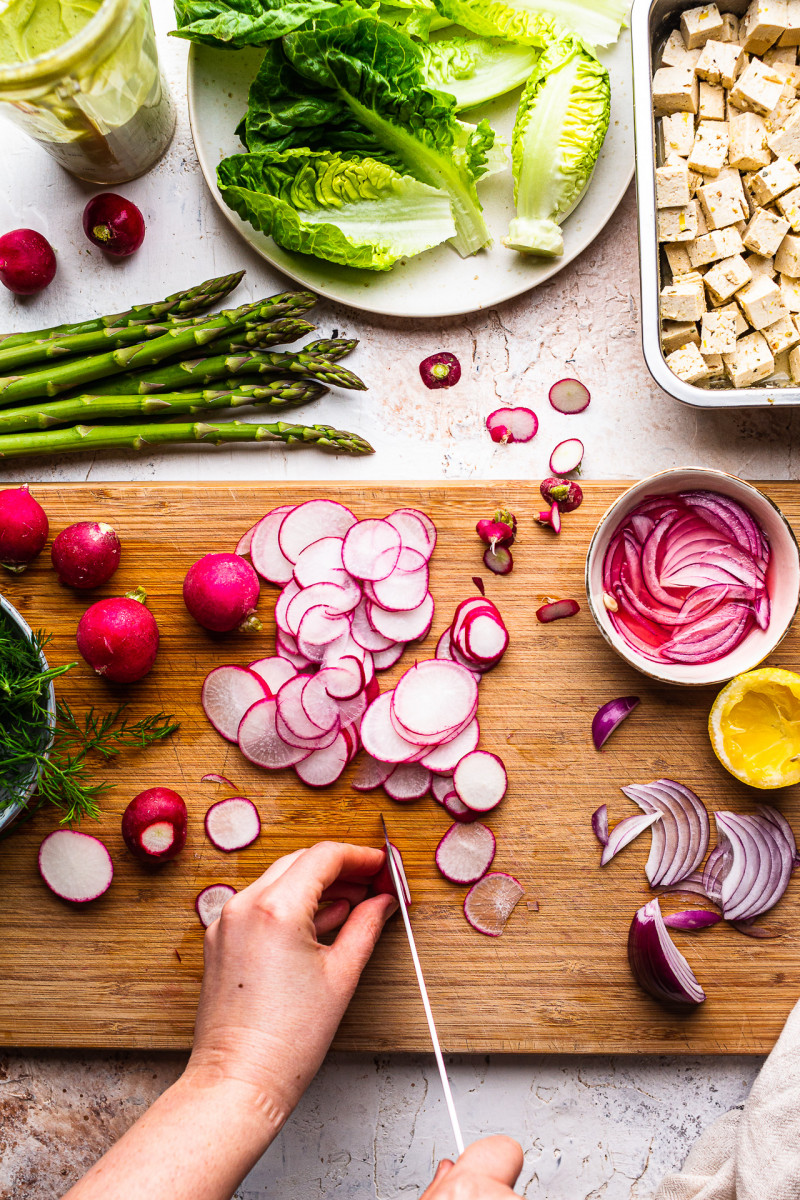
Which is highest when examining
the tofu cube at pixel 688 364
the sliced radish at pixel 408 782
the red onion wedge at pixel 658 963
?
the tofu cube at pixel 688 364

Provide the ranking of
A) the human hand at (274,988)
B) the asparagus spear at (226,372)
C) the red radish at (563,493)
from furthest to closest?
1. the asparagus spear at (226,372)
2. the red radish at (563,493)
3. the human hand at (274,988)

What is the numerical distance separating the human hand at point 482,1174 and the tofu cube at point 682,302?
1.99 meters

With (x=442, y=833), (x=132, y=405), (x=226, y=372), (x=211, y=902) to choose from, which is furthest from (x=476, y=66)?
(x=211, y=902)

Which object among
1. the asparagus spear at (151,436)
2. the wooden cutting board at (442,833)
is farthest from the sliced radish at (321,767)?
the asparagus spear at (151,436)

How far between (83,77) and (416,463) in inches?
49.8

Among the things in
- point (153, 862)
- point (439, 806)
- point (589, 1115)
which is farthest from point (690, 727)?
point (153, 862)

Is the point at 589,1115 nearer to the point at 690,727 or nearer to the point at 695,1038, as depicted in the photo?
the point at 695,1038

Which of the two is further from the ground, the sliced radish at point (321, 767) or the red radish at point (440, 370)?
the red radish at point (440, 370)

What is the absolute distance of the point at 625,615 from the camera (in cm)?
228

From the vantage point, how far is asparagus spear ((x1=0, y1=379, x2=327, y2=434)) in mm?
2420

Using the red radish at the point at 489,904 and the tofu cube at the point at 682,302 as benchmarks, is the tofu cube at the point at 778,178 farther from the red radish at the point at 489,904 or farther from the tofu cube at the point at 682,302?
the red radish at the point at 489,904

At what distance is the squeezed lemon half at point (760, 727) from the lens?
212 cm

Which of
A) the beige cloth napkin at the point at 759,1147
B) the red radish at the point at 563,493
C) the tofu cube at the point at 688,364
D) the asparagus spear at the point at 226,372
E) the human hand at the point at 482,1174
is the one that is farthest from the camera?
the asparagus spear at the point at 226,372

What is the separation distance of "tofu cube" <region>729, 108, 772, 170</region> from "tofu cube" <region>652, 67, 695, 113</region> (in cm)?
5
